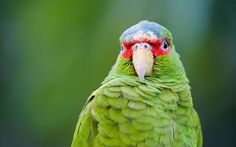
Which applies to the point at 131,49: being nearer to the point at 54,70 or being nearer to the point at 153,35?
the point at 153,35

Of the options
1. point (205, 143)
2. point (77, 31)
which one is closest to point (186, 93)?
point (77, 31)

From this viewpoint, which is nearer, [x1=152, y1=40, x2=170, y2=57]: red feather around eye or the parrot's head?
the parrot's head

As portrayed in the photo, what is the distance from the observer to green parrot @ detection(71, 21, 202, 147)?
8.86 feet

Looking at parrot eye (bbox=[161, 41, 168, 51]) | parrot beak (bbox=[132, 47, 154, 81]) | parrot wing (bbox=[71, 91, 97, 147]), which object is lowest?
parrot wing (bbox=[71, 91, 97, 147])

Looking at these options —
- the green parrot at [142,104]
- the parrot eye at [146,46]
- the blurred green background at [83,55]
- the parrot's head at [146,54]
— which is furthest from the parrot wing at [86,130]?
the blurred green background at [83,55]

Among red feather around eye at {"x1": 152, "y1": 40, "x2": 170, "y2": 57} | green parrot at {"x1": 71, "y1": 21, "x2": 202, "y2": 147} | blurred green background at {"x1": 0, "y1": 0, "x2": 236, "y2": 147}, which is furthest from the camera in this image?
blurred green background at {"x1": 0, "y1": 0, "x2": 236, "y2": 147}

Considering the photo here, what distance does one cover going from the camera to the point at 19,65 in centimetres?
503

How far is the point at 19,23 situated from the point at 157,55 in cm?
233

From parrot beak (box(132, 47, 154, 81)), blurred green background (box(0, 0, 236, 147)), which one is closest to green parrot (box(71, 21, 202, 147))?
parrot beak (box(132, 47, 154, 81))

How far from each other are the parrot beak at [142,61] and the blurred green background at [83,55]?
1.30m

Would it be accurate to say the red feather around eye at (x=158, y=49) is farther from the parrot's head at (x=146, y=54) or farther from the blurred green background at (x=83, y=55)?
the blurred green background at (x=83, y=55)

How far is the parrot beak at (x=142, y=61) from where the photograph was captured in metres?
Result: 2.76

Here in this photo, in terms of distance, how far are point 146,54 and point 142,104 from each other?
0.90 ft

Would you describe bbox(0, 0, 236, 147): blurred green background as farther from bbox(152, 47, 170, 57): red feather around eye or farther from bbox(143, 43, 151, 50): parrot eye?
bbox(143, 43, 151, 50): parrot eye
